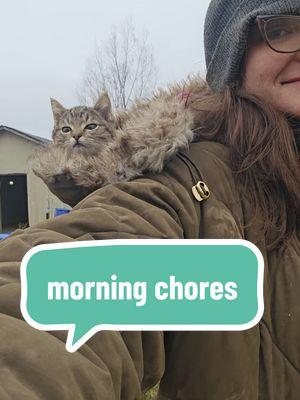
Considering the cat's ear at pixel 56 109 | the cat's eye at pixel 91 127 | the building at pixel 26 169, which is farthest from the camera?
the building at pixel 26 169

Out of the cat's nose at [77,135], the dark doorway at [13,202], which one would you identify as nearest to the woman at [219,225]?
the cat's nose at [77,135]

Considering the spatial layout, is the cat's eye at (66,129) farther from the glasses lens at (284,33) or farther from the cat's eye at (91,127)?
the glasses lens at (284,33)

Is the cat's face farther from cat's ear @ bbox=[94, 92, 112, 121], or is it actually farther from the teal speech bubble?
the teal speech bubble

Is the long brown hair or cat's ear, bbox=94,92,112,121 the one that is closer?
the long brown hair

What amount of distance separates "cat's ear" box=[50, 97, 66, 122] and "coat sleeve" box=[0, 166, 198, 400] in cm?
262

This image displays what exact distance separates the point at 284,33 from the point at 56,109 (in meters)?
2.62

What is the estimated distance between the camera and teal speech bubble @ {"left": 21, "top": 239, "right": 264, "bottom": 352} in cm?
56

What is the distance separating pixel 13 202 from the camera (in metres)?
14.0

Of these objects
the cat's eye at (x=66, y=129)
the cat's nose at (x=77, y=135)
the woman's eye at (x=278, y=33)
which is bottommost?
the cat's nose at (x=77, y=135)

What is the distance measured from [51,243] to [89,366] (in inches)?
7.4

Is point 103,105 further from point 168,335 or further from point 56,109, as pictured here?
point 168,335

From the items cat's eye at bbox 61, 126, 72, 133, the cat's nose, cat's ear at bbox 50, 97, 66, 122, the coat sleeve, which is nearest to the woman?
the coat sleeve

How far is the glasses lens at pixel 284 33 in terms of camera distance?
3.13 ft

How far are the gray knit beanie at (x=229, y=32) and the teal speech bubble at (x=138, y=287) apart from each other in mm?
603
